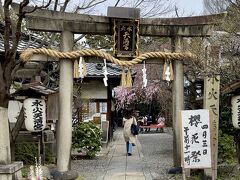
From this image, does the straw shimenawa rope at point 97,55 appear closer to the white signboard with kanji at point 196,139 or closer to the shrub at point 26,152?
the white signboard with kanji at point 196,139

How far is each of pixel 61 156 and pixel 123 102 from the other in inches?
1084

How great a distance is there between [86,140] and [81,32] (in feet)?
18.6

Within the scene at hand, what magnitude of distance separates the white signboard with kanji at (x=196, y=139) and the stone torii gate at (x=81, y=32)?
6.80ft

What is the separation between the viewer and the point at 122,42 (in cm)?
1177

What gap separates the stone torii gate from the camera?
11.3 meters

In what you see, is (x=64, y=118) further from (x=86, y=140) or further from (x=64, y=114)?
(x=86, y=140)

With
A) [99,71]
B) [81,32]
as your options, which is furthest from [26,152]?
[99,71]

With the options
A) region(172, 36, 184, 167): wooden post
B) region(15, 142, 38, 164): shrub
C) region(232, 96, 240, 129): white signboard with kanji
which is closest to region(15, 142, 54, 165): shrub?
region(15, 142, 38, 164): shrub

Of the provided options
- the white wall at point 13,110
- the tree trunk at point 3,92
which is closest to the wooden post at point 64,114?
the tree trunk at point 3,92

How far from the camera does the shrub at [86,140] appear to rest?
1598 cm

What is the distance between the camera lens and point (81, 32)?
11.6 metres

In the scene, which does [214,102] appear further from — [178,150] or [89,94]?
[89,94]

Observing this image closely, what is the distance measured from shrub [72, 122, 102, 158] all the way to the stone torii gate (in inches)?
176

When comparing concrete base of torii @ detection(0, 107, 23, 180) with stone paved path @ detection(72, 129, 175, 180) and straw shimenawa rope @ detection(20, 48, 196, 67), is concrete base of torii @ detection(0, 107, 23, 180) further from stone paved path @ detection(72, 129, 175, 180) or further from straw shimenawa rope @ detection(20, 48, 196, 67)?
stone paved path @ detection(72, 129, 175, 180)
